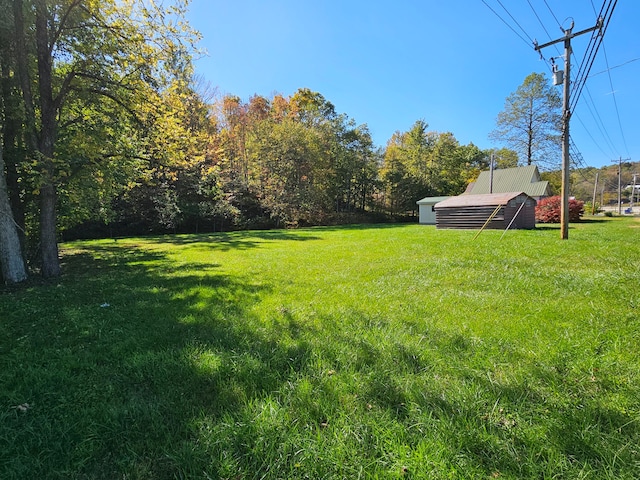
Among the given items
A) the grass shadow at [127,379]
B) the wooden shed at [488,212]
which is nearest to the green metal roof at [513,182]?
the wooden shed at [488,212]

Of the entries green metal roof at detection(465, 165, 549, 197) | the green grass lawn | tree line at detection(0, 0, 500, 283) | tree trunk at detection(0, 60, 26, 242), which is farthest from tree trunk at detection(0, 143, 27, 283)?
green metal roof at detection(465, 165, 549, 197)

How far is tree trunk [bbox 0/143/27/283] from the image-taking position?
19.8 ft

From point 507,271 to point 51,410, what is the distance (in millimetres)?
6580

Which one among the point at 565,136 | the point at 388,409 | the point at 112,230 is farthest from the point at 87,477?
the point at 112,230

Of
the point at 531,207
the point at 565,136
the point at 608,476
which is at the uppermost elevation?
the point at 565,136

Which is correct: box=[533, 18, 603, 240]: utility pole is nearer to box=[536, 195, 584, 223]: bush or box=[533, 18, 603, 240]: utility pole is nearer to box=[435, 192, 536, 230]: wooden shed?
box=[435, 192, 536, 230]: wooden shed

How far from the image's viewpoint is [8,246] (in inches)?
246

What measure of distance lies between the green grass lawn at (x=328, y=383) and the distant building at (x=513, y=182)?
2900 cm

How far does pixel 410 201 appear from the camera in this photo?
1462 inches

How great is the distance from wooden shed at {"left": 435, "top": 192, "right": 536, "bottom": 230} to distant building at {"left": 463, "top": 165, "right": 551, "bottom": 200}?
Result: 1248 centimetres

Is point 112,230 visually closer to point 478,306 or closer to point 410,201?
point 478,306

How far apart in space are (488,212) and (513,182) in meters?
16.8

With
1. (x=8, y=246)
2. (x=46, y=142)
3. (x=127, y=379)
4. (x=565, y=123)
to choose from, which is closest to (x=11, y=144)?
(x=46, y=142)

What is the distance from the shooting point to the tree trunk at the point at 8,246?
237 inches
